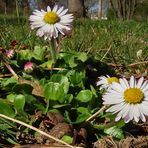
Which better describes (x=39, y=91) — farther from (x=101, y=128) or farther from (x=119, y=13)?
(x=119, y=13)

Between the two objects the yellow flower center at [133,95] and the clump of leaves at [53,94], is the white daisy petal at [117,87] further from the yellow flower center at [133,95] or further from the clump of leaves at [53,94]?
the clump of leaves at [53,94]

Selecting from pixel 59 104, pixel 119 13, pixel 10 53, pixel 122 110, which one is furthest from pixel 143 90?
pixel 119 13

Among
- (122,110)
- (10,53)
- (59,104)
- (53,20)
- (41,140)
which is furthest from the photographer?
(10,53)

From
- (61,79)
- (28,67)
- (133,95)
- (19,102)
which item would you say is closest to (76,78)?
(61,79)

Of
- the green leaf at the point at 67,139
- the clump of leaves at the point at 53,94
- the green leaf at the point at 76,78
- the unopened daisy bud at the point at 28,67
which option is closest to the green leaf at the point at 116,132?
the clump of leaves at the point at 53,94

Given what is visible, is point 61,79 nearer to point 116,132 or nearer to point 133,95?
point 116,132

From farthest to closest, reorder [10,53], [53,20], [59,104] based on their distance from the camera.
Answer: [10,53]
[53,20]
[59,104]
